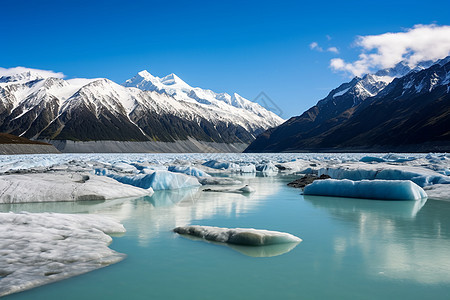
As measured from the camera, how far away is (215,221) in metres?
8.63

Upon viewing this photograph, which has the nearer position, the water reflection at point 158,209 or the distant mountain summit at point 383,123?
the water reflection at point 158,209

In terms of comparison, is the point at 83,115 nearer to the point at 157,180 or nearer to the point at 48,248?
the point at 157,180

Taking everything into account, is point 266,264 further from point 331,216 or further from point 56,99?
point 56,99

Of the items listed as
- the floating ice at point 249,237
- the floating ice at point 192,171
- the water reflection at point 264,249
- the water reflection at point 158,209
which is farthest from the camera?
the floating ice at point 192,171

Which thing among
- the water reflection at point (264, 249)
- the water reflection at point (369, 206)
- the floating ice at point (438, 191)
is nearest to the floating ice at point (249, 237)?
the water reflection at point (264, 249)

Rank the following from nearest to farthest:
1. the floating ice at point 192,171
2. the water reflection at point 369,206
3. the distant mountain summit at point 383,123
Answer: the water reflection at point 369,206 → the floating ice at point 192,171 → the distant mountain summit at point 383,123

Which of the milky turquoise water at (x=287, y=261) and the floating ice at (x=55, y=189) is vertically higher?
the floating ice at (x=55, y=189)

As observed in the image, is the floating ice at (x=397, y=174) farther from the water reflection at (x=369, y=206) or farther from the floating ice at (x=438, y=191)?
the water reflection at (x=369, y=206)

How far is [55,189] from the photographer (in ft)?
38.8

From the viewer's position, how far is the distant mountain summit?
279 feet

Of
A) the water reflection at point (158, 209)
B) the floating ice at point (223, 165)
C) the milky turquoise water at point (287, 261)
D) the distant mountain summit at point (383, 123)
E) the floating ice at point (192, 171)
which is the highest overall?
the distant mountain summit at point (383, 123)

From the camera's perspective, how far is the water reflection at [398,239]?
4938mm

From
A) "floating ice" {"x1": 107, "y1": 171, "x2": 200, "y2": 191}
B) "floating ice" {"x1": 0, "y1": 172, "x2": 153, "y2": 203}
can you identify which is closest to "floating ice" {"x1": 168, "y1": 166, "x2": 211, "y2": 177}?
"floating ice" {"x1": 107, "y1": 171, "x2": 200, "y2": 191}

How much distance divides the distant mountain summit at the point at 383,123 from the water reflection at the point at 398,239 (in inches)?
2770
